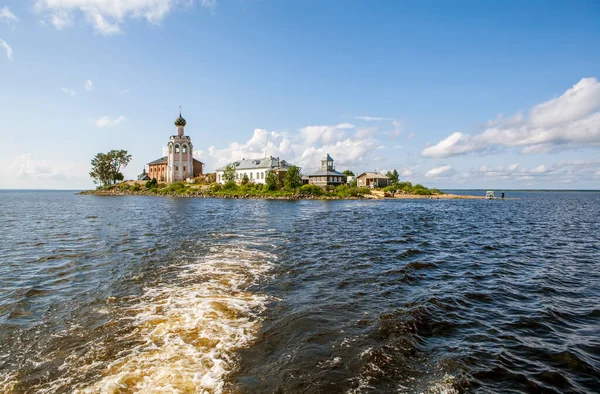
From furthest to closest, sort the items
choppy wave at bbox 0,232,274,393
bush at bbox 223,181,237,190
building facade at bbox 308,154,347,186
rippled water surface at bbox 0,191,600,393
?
building facade at bbox 308,154,347,186 < bush at bbox 223,181,237,190 < rippled water surface at bbox 0,191,600,393 < choppy wave at bbox 0,232,274,393

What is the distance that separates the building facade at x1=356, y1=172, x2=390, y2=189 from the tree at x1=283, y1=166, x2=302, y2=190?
34233 mm

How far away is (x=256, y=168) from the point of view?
114 m

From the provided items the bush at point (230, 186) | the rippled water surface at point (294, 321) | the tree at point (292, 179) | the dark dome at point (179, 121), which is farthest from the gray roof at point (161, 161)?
the rippled water surface at point (294, 321)

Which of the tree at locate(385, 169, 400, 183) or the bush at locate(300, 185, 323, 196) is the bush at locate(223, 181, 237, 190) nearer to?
the bush at locate(300, 185, 323, 196)

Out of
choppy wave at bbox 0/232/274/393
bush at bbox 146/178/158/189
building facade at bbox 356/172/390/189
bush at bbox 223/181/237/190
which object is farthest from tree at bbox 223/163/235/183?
choppy wave at bbox 0/232/274/393

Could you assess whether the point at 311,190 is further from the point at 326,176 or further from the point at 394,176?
the point at 394,176

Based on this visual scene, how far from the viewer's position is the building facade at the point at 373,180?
119 m

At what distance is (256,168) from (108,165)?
70699 millimetres

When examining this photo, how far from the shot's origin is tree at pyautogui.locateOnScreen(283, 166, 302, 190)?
9557 centimetres

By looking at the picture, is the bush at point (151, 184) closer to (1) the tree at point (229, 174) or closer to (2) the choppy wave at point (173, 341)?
(1) the tree at point (229, 174)

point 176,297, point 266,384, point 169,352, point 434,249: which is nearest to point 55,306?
point 176,297

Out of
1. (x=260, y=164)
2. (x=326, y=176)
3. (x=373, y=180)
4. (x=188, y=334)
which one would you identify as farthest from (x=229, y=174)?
(x=188, y=334)

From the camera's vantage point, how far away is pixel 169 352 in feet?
24.7

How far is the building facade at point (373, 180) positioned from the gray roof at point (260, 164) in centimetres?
2945
